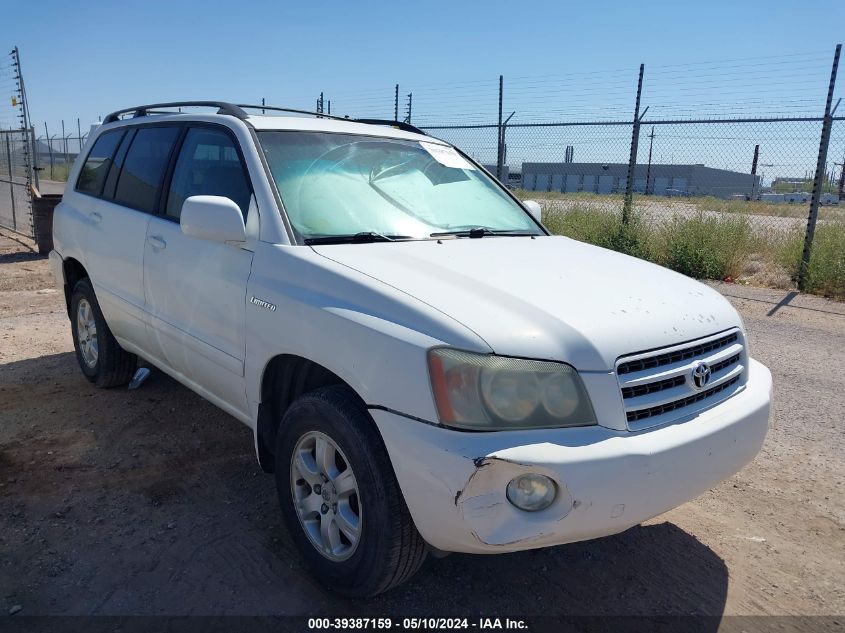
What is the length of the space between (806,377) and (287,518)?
4.45 metres

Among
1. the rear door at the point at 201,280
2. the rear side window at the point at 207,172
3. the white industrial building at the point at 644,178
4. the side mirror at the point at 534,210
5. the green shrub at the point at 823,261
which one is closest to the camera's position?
the rear door at the point at 201,280

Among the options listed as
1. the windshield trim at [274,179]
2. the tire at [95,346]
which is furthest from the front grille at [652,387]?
the tire at [95,346]

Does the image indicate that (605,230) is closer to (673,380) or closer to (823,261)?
(823,261)

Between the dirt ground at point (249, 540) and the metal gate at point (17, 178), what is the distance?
31.4ft

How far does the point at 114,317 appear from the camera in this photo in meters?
4.37

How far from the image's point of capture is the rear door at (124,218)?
3967 mm

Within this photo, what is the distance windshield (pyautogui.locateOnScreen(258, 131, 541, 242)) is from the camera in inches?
123

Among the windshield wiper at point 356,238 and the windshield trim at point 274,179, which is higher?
the windshield trim at point 274,179

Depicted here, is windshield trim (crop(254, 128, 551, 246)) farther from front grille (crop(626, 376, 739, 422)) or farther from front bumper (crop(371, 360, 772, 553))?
front grille (crop(626, 376, 739, 422))

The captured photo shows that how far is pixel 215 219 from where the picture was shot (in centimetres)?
296

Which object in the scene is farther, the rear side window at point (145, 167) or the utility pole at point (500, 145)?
the utility pole at point (500, 145)

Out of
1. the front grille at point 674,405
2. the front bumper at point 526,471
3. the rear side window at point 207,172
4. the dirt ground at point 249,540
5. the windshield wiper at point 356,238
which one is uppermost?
the rear side window at point 207,172

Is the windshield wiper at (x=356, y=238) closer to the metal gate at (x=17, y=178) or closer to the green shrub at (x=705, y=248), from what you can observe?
the green shrub at (x=705, y=248)

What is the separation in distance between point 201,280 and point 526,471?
76.9 inches
